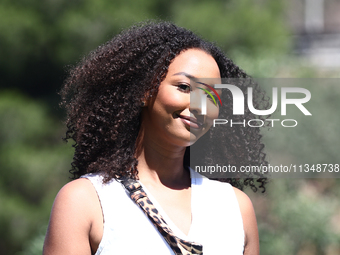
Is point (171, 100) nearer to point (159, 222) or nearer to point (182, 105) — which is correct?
point (182, 105)

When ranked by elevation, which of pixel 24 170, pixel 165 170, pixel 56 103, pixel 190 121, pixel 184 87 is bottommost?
pixel 165 170

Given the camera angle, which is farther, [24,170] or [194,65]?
[24,170]

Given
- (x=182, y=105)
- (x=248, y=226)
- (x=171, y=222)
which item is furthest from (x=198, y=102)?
(x=248, y=226)

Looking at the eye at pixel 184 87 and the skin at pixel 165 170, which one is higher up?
the eye at pixel 184 87

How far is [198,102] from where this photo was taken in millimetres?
1891

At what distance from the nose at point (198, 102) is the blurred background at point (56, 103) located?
4344 millimetres

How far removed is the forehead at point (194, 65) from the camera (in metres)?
1.92

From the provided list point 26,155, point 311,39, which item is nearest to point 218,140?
point 26,155

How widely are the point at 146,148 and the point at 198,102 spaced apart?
318 millimetres

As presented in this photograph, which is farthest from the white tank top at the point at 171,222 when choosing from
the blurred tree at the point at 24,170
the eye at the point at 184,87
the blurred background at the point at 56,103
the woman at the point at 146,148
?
the blurred tree at the point at 24,170

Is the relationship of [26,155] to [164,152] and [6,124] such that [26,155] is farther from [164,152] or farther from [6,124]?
[164,152]

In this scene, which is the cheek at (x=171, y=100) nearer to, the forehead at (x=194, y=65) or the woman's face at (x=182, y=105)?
the woman's face at (x=182, y=105)

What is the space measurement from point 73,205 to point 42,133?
5.32 metres

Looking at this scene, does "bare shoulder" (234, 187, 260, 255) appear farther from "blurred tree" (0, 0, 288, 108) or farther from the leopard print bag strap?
"blurred tree" (0, 0, 288, 108)
